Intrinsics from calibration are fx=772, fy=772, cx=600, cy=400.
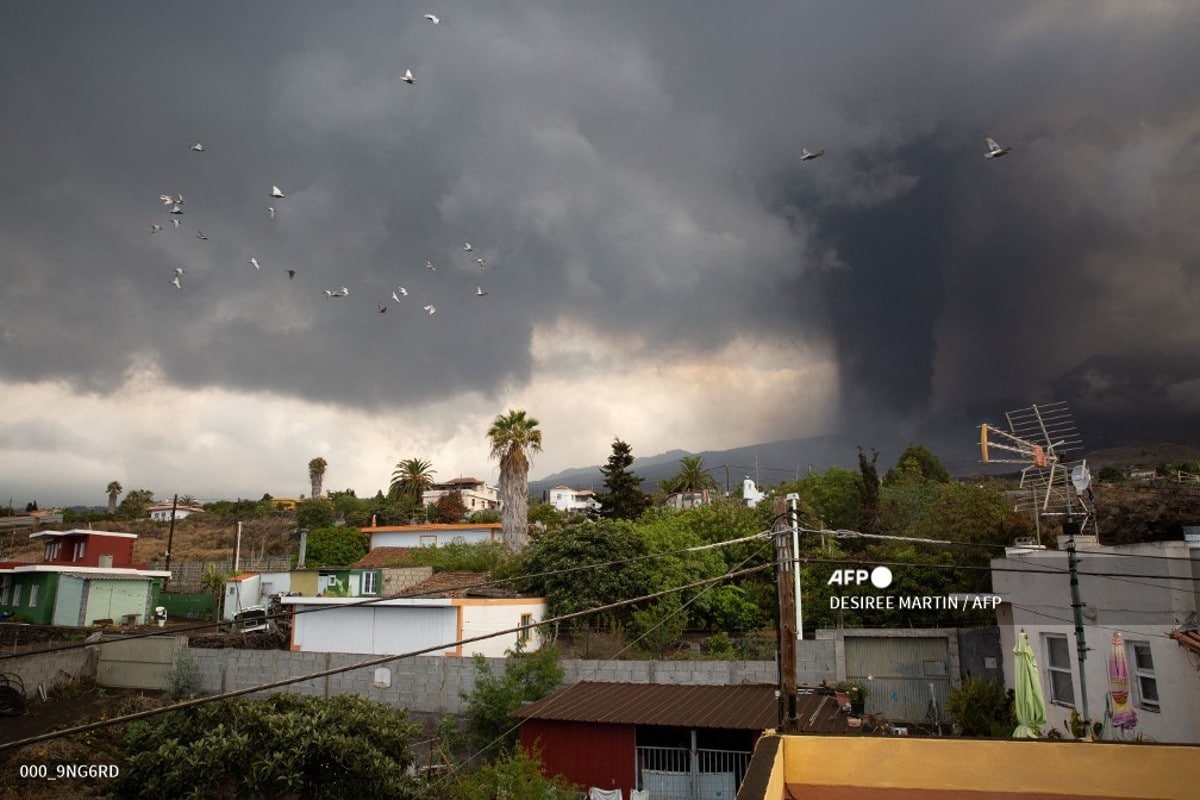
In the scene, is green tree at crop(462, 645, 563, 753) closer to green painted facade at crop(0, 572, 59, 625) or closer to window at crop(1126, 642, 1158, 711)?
window at crop(1126, 642, 1158, 711)

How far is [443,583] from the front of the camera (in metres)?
38.5

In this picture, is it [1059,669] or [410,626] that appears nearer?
[1059,669]

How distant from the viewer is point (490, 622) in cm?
3078

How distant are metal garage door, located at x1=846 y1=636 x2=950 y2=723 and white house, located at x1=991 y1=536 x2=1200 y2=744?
4786 millimetres

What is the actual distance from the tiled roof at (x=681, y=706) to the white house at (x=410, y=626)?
637cm

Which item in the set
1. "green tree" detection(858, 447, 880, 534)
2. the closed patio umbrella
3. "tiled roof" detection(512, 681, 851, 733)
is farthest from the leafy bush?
"green tree" detection(858, 447, 880, 534)

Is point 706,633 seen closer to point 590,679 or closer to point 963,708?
point 590,679

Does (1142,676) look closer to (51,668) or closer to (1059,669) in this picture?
(1059,669)

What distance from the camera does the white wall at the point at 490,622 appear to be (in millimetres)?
Result: 29703

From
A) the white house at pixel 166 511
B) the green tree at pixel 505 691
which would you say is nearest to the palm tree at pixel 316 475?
the white house at pixel 166 511

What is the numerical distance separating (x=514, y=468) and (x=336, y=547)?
1591 cm

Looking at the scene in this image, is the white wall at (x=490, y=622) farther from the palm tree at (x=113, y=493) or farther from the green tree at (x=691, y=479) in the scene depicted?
the palm tree at (x=113, y=493)

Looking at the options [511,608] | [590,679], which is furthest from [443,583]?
[590,679]

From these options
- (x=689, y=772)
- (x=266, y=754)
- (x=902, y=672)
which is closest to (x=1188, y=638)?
(x=689, y=772)
